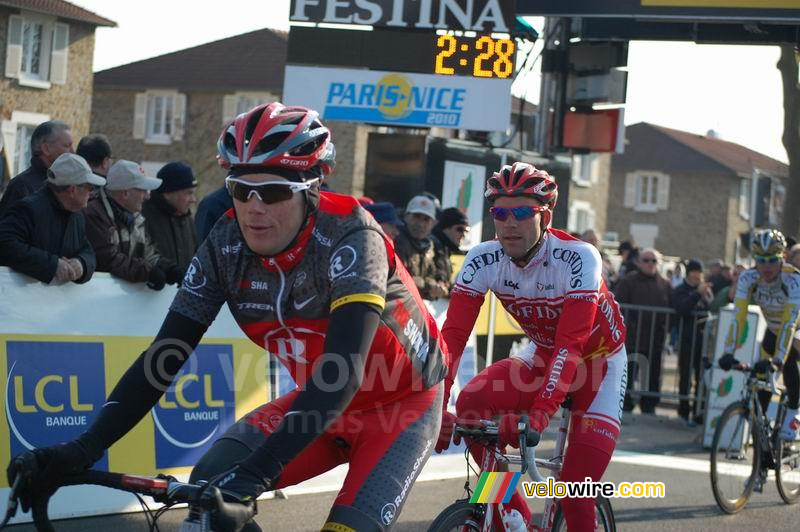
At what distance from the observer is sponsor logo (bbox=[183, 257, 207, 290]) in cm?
398

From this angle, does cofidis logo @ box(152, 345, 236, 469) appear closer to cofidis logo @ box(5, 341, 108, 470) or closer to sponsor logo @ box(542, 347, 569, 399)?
cofidis logo @ box(5, 341, 108, 470)

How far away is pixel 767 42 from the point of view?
14.4 m

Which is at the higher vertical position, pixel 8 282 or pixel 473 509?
A: pixel 8 282

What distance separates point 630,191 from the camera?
8088 cm

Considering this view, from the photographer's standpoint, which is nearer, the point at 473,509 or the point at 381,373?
the point at 381,373

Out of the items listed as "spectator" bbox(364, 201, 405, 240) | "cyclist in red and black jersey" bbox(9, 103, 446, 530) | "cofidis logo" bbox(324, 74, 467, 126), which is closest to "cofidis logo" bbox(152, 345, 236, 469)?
"spectator" bbox(364, 201, 405, 240)

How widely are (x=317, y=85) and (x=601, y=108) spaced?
4.02m

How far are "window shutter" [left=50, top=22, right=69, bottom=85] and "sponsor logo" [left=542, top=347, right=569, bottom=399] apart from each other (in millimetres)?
43540

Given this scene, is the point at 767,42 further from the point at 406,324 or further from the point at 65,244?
the point at 406,324

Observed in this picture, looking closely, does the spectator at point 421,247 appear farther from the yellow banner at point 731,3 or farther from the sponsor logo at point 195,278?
the sponsor logo at point 195,278

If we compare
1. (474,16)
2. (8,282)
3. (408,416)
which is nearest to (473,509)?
(408,416)

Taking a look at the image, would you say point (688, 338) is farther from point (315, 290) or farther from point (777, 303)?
point (315, 290)

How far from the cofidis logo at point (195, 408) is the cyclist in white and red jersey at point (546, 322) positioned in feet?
9.30

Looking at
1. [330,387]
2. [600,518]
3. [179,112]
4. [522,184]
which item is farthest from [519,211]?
[179,112]
